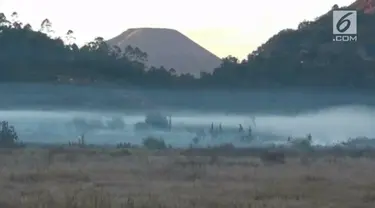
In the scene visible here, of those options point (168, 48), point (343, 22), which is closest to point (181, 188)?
point (343, 22)

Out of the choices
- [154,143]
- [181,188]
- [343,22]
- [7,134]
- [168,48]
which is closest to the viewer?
[181,188]

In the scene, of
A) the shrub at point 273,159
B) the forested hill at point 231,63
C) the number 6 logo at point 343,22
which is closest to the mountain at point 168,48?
the forested hill at point 231,63

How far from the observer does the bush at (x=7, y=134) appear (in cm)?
5106

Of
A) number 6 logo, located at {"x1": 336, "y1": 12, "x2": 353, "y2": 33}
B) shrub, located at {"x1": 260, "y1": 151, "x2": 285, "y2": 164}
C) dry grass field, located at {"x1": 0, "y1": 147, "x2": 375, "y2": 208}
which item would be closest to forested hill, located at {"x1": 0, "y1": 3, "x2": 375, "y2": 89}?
number 6 logo, located at {"x1": 336, "y1": 12, "x2": 353, "y2": 33}

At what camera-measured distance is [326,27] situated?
199ft

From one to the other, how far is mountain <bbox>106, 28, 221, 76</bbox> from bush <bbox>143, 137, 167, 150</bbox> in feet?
31.9

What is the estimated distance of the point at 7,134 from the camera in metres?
51.5

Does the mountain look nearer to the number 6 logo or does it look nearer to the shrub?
the number 6 logo

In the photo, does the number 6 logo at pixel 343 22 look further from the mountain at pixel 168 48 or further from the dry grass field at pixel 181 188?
the dry grass field at pixel 181 188

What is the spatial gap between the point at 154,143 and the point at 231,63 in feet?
33.9

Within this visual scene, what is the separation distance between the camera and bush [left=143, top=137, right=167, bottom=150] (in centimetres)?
5170

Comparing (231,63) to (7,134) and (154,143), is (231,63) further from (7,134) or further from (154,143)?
(7,134)

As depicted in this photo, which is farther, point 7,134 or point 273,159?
point 7,134

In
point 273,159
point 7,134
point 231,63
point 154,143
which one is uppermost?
point 231,63
